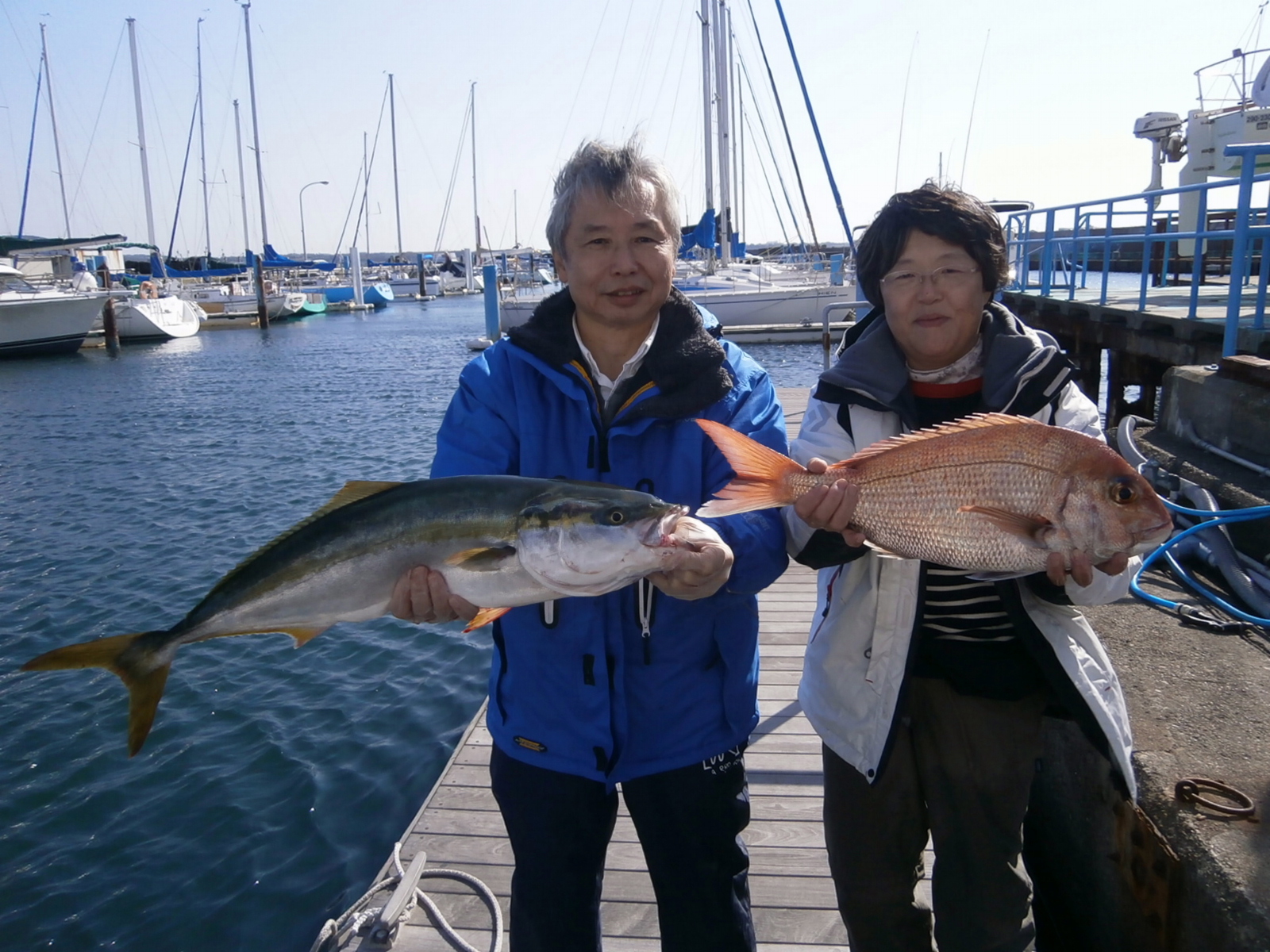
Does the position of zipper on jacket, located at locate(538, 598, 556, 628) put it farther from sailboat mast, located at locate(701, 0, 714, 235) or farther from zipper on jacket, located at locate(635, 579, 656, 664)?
sailboat mast, located at locate(701, 0, 714, 235)

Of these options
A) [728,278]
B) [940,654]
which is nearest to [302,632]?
[940,654]

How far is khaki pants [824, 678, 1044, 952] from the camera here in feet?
7.27

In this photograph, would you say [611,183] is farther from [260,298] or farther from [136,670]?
[260,298]

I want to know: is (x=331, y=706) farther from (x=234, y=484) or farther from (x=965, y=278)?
(x=234, y=484)

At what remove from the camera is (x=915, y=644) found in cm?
222

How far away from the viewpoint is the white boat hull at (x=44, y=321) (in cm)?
3347

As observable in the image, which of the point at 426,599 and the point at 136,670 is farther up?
the point at 426,599

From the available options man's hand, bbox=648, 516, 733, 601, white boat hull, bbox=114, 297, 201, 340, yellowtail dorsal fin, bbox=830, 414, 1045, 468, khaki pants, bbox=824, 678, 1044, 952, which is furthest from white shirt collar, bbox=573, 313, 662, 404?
white boat hull, bbox=114, 297, 201, 340

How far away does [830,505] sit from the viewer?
2129 millimetres

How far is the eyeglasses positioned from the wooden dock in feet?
7.68

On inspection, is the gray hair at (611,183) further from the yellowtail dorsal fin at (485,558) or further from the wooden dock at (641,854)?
the wooden dock at (641,854)

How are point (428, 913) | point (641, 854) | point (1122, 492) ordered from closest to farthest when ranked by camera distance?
point (1122, 492) → point (428, 913) → point (641, 854)

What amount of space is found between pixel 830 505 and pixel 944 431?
35 centimetres

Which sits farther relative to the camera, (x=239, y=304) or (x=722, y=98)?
(x=239, y=304)
